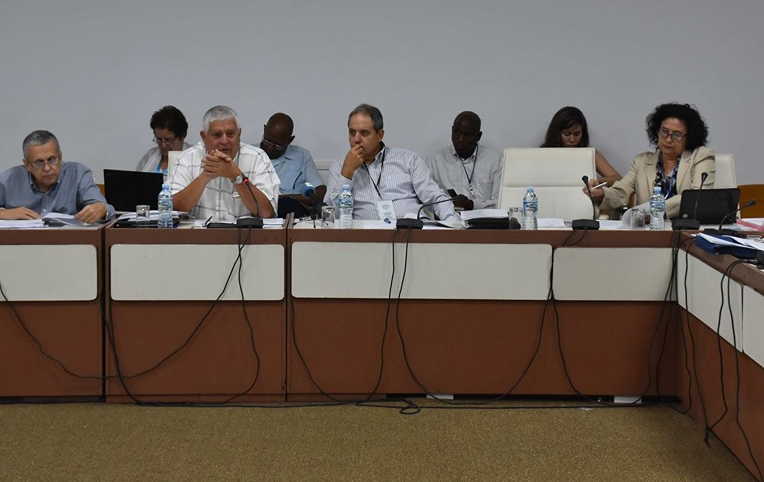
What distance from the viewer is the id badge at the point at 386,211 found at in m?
3.91

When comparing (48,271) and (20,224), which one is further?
(20,224)

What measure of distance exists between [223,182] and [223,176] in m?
0.22

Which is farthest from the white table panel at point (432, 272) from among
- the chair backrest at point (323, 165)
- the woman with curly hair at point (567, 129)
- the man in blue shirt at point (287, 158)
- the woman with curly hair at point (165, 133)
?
the chair backrest at point (323, 165)

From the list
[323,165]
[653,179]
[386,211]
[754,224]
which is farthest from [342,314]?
[323,165]

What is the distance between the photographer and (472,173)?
5621 millimetres

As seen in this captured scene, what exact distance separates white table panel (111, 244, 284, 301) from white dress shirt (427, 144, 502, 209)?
2396 millimetres

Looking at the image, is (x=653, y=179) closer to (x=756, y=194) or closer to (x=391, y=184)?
(x=391, y=184)

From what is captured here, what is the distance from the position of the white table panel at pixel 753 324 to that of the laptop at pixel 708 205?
37.9 inches

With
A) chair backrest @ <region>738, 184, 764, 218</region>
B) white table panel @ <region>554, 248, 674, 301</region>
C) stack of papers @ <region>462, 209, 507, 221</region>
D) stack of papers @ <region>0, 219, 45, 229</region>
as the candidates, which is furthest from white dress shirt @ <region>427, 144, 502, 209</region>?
stack of papers @ <region>0, 219, 45, 229</region>

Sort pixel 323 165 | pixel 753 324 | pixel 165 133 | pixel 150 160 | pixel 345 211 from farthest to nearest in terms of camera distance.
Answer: pixel 323 165 → pixel 150 160 → pixel 165 133 → pixel 345 211 → pixel 753 324

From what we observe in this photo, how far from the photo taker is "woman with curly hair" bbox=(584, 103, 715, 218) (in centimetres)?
432

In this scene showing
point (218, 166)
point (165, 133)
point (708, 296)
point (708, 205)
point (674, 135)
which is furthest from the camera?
point (165, 133)

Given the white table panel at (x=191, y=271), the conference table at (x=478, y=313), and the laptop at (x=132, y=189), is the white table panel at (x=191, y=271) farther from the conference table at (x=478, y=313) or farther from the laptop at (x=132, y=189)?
the laptop at (x=132, y=189)

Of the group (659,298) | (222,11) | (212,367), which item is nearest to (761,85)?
(659,298)
